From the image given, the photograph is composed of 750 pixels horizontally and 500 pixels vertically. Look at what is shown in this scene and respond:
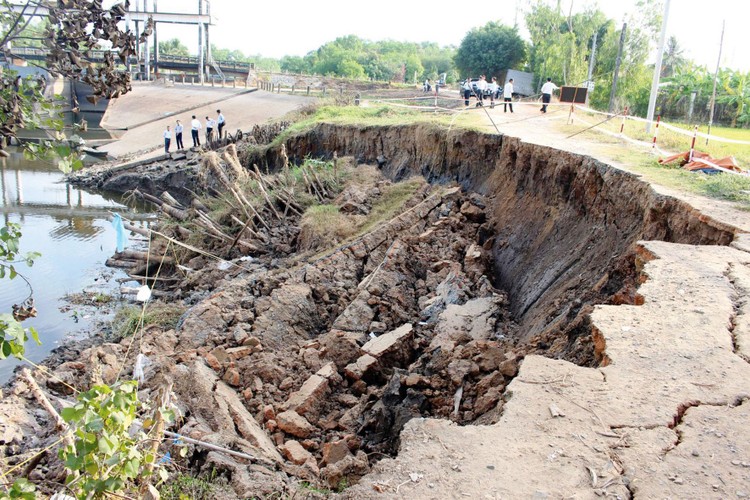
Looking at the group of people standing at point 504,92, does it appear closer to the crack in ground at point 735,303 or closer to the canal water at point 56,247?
the canal water at point 56,247

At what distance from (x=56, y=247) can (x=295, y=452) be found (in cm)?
1361

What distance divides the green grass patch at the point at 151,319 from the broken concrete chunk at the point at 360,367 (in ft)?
12.9

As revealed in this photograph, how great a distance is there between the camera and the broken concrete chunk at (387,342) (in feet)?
23.6

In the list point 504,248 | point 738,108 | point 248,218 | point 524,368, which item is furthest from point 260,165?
point 738,108

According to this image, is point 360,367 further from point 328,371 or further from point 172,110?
point 172,110

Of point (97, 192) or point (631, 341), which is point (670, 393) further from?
point (97, 192)

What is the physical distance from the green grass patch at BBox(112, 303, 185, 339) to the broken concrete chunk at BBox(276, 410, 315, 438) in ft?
13.8

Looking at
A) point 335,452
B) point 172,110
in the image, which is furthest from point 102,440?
point 172,110

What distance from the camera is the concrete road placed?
30.3 metres

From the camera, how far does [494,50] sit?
134 ft

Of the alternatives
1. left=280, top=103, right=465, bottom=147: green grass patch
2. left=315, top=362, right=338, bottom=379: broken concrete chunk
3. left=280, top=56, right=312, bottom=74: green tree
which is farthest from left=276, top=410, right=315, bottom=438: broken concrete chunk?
left=280, top=56, right=312, bottom=74: green tree

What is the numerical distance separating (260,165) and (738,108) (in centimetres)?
2234

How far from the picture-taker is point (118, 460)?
9.35ft

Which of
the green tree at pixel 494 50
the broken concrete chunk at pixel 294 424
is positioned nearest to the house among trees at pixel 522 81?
the green tree at pixel 494 50
